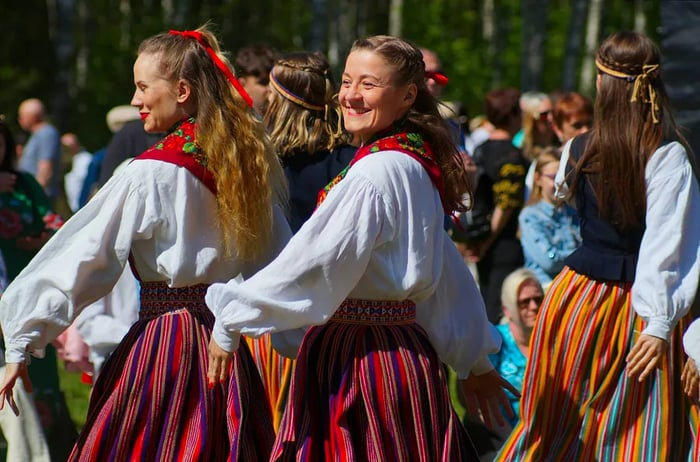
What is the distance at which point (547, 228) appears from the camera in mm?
6195

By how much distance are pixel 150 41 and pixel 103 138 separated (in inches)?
931

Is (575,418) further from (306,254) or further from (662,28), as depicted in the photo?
(662,28)

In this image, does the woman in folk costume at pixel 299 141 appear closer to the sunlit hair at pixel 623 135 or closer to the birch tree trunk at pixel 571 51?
the sunlit hair at pixel 623 135

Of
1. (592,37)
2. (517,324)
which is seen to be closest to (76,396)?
(517,324)

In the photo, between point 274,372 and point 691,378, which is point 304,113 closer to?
point 274,372

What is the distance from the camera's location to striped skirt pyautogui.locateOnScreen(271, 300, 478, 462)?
10.9 feet

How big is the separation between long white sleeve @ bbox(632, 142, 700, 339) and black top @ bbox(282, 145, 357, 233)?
3.77 ft

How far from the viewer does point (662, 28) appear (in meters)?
5.91

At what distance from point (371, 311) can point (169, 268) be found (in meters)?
0.57

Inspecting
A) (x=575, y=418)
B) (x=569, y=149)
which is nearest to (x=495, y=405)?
(x=575, y=418)

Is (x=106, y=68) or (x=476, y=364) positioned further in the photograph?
(x=106, y=68)

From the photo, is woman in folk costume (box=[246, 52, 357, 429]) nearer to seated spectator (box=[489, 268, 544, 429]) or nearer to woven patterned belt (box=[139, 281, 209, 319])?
woven patterned belt (box=[139, 281, 209, 319])

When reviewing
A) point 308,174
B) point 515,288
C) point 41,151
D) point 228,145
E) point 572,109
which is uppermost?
point 228,145

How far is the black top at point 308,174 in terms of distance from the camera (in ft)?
15.3
